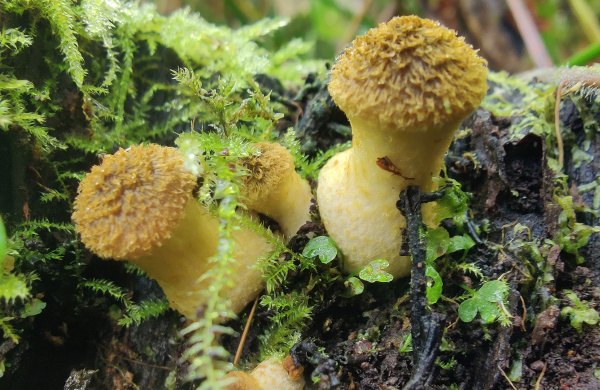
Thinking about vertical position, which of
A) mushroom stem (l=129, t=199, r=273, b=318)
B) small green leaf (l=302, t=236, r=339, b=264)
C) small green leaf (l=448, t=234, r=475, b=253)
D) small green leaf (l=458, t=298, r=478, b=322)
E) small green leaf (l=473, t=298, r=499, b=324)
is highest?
small green leaf (l=448, t=234, r=475, b=253)

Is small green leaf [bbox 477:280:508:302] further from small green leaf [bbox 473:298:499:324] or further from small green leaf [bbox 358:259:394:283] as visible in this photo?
small green leaf [bbox 358:259:394:283]

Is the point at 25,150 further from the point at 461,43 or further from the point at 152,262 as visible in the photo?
the point at 461,43

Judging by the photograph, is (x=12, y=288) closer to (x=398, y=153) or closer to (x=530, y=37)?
(x=398, y=153)

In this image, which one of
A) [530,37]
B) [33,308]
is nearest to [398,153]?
[33,308]

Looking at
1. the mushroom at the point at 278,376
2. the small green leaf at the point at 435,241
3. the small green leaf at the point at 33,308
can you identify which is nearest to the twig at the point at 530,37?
the small green leaf at the point at 435,241

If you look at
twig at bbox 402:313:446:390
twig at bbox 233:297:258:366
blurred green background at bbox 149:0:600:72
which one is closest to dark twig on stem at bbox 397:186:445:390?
twig at bbox 402:313:446:390

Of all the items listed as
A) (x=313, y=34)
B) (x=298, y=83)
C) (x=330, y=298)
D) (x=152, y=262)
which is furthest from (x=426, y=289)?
(x=313, y=34)

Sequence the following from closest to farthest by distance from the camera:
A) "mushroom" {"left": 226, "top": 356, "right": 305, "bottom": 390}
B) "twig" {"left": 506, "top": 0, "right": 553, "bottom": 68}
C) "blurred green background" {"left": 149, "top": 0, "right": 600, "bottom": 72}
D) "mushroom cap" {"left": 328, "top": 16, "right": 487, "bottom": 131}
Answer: "mushroom cap" {"left": 328, "top": 16, "right": 487, "bottom": 131} → "mushroom" {"left": 226, "top": 356, "right": 305, "bottom": 390} → "twig" {"left": 506, "top": 0, "right": 553, "bottom": 68} → "blurred green background" {"left": 149, "top": 0, "right": 600, "bottom": 72}
